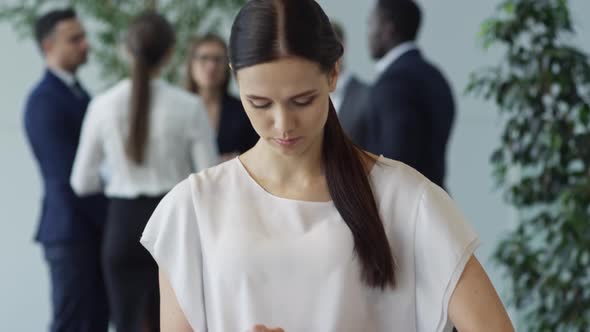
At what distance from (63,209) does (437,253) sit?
272 centimetres

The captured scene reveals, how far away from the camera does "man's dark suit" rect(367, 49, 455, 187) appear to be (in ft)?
11.6

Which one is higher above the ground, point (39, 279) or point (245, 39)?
point (245, 39)

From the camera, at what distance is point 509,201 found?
158 inches

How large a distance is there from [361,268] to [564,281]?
2.34 meters

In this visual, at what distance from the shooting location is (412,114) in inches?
140

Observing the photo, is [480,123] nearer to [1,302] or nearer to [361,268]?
[1,302]

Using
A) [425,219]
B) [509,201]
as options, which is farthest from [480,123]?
[425,219]

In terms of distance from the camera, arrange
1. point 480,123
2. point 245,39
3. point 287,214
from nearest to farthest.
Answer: point 245,39 → point 287,214 → point 480,123

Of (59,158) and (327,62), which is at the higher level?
(327,62)

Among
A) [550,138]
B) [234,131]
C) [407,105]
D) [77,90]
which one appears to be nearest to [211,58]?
[234,131]

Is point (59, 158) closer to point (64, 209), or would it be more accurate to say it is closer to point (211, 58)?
point (64, 209)

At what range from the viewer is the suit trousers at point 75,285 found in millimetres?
4148

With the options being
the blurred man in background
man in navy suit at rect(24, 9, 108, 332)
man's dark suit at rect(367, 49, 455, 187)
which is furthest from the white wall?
man's dark suit at rect(367, 49, 455, 187)

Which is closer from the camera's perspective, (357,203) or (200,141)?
(357,203)
